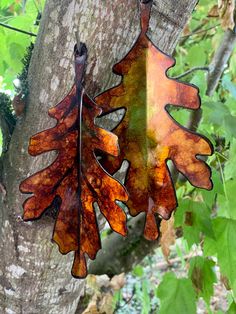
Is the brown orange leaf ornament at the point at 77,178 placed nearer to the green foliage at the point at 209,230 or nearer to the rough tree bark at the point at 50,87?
the rough tree bark at the point at 50,87

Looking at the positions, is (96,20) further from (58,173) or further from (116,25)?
(58,173)

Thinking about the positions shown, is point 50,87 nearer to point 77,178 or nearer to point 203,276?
point 77,178

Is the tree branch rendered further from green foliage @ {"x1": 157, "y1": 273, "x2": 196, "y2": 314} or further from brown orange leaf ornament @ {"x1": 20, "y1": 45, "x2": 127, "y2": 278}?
brown orange leaf ornament @ {"x1": 20, "y1": 45, "x2": 127, "y2": 278}

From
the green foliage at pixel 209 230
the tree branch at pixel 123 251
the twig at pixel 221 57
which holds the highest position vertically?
the twig at pixel 221 57

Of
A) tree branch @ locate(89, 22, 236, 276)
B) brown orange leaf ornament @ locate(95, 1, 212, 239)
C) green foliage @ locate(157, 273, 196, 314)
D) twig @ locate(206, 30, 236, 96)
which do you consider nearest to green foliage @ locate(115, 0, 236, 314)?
green foliage @ locate(157, 273, 196, 314)

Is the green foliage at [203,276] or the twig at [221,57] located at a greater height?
the twig at [221,57]

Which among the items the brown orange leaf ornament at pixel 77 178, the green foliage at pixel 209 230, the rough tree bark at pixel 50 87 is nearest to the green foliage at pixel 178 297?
the green foliage at pixel 209 230
